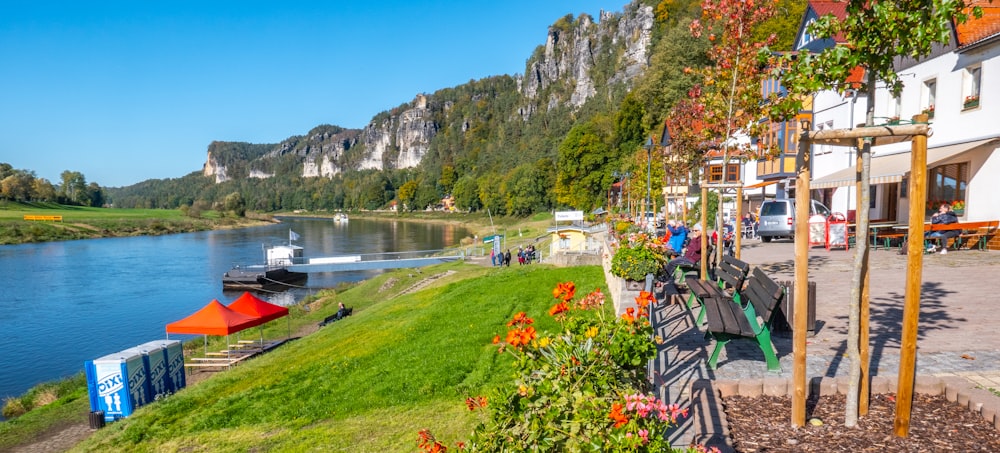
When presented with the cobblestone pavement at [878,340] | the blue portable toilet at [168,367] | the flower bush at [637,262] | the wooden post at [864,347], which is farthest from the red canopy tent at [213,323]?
the wooden post at [864,347]

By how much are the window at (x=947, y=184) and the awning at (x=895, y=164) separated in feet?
2.25

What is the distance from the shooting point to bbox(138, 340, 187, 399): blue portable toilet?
12203mm

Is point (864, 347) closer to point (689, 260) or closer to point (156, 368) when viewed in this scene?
point (689, 260)

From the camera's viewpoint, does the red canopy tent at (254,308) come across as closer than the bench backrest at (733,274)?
No

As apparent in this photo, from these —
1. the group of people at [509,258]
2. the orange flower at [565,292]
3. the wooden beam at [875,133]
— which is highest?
the wooden beam at [875,133]

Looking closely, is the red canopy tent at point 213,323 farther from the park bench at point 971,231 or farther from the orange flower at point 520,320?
the park bench at point 971,231

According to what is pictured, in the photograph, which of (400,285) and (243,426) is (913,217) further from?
(400,285)

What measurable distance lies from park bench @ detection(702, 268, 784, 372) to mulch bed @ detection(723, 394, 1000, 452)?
0.83 meters

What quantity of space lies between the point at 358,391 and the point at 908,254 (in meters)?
7.10

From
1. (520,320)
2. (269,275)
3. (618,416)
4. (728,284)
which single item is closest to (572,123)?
(269,275)

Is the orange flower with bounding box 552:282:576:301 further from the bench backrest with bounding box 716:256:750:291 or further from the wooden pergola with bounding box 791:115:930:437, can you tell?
the bench backrest with bounding box 716:256:750:291

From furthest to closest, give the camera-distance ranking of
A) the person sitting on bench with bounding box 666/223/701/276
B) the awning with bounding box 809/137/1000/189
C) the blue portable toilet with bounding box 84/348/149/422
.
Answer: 1. the awning with bounding box 809/137/1000/189
2. the blue portable toilet with bounding box 84/348/149/422
3. the person sitting on bench with bounding box 666/223/701/276

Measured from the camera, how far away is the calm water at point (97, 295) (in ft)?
72.0

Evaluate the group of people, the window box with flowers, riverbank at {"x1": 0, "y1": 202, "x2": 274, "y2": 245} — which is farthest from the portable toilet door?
riverbank at {"x1": 0, "y1": 202, "x2": 274, "y2": 245}
